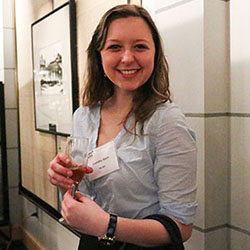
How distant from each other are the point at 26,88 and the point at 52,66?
0.77 m

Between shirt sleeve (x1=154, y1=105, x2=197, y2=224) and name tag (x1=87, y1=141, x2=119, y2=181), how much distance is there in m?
0.15

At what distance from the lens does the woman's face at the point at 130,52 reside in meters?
1.15

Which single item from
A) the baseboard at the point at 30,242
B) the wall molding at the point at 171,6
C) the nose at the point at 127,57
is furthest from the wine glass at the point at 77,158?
the baseboard at the point at 30,242

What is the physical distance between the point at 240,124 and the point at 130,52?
598 millimetres

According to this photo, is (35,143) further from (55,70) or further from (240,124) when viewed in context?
(240,124)

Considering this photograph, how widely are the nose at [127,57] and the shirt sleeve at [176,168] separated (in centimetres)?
22

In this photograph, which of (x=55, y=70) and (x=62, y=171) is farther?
(x=55, y=70)

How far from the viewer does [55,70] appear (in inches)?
105

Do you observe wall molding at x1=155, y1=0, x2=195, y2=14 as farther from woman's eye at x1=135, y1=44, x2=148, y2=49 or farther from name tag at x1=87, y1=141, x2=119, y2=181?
name tag at x1=87, y1=141, x2=119, y2=181

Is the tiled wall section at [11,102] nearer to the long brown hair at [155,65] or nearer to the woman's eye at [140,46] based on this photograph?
the long brown hair at [155,65]

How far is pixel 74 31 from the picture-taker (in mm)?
2398

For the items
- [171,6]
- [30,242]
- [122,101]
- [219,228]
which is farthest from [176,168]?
[30,242]

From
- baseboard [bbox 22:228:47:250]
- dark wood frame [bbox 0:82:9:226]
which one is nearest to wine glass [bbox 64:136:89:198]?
baseboard [bbox 22:228:47:250]

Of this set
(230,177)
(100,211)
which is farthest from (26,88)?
(100,211)
